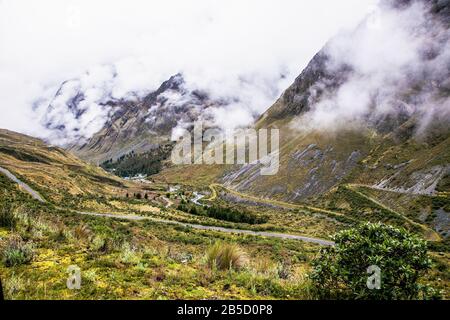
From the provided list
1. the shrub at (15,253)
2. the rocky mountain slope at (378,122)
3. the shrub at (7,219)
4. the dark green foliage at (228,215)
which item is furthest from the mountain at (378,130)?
the shrub at (15,253)

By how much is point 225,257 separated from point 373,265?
433cm

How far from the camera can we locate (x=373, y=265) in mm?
7754

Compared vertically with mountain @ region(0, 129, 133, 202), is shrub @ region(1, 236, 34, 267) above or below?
below

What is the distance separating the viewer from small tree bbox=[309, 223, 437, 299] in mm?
7445

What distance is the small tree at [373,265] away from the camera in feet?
24.4

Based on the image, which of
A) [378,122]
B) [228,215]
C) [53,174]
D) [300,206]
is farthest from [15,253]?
[378,122]

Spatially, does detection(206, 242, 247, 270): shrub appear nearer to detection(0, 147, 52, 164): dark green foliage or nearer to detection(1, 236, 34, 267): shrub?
detection(1, 236, 34, 267): shrub

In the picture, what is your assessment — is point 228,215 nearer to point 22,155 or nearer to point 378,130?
point 378,130

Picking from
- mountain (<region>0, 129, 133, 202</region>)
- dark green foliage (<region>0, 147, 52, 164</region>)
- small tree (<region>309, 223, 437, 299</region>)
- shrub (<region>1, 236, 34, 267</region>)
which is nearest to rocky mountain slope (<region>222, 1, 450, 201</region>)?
mountain (<region>0, 129, 133, 202</region>)

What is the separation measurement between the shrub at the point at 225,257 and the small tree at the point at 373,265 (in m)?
2.49

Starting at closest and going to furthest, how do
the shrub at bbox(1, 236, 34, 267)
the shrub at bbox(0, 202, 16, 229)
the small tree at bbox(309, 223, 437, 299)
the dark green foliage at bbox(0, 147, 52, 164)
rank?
the small tree at bbox(309, 223, 437, 299)
the shrub at bbox(1, 236, 34, 267)
the shrub at bbox(0, 202, 16, 229)
the dark green foliage at bbox(0, 147, 52, 164)

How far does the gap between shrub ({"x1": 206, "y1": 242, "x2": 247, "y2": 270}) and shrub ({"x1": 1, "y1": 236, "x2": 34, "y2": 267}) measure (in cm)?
503

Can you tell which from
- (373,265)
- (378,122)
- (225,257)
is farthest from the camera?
(378,122)

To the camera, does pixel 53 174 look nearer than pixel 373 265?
No
